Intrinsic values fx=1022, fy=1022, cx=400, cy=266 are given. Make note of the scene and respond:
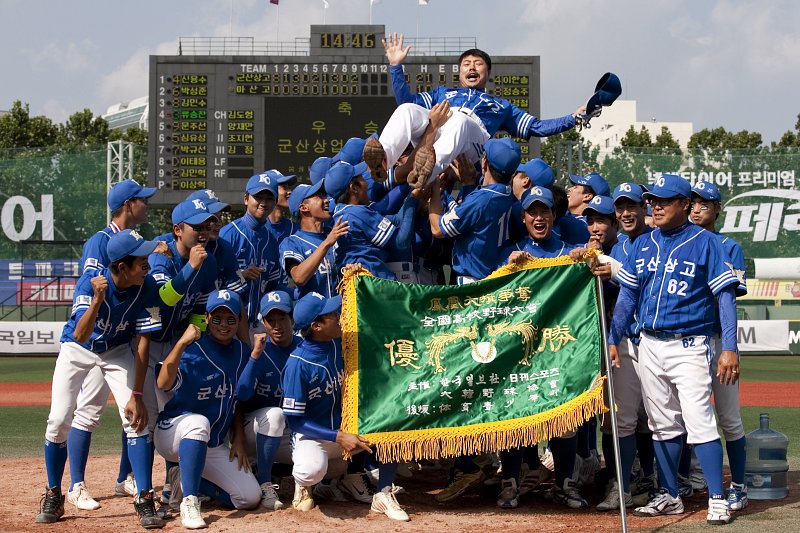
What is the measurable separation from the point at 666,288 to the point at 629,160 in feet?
55.9

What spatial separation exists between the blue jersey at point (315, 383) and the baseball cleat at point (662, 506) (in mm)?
1999

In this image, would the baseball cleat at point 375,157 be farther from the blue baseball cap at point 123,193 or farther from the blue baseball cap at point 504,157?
the blue baseball cap at point 123,193

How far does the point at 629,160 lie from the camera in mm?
22766

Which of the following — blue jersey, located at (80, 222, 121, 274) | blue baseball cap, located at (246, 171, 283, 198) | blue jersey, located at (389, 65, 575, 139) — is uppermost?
blue jersey, located at (389, 65, 575, 139)

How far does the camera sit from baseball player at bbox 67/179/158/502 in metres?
6.62

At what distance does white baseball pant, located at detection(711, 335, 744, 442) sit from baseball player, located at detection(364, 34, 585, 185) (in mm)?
2167

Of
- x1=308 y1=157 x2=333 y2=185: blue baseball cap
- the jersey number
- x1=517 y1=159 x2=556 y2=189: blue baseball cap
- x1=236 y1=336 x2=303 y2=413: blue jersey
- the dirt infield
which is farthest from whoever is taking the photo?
the dirt infield

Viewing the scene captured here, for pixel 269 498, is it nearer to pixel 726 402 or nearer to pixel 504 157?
pixel 504 157

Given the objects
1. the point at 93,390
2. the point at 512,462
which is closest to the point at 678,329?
the point at 512,462

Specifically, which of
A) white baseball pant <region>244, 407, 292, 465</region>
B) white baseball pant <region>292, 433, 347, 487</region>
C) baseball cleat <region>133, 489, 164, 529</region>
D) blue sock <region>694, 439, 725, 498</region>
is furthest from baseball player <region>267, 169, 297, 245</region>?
blue sock <region>694, 439, 725, 498</region>

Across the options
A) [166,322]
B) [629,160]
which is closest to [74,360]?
[166,322]

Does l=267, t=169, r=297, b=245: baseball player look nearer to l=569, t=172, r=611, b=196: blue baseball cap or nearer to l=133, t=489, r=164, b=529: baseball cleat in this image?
l=569, t=172, r=611, b=196: blue baseball cap

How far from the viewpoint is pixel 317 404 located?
6.55 m

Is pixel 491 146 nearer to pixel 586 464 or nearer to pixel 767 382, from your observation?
pixel 586 464
